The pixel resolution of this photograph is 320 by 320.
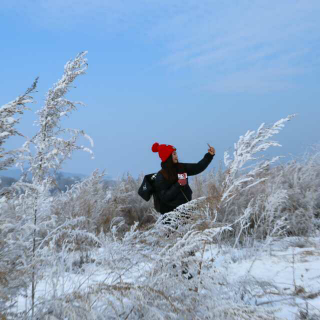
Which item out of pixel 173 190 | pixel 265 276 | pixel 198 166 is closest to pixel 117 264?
pixel 265 276

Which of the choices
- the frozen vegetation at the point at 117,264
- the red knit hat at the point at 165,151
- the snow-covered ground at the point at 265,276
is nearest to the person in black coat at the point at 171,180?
the red knit hat at the point at 165,151

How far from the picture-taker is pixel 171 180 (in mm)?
5629

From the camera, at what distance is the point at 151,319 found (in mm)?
2295

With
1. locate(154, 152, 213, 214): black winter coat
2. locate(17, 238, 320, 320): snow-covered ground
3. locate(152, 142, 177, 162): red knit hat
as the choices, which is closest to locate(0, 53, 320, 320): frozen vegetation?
locate(17, 238, 320, 320): snow-covered ground

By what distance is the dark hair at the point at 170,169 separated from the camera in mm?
5629

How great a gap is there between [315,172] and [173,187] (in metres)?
3.59

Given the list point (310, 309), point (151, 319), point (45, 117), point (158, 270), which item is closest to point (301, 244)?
point (310, 309)

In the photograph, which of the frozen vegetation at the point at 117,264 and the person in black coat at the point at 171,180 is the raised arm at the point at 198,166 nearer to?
the person in black coat at the point at 171,180

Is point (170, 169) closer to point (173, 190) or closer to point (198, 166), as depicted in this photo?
point (173, 190)

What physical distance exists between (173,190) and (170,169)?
0.31m

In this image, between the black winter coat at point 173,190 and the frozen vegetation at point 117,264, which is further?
the black winter coat at point 173,190

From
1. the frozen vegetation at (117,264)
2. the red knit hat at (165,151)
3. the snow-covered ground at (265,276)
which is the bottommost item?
the snow-covered ground at (265,276)

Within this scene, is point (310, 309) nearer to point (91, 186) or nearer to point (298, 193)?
point (298, 193)

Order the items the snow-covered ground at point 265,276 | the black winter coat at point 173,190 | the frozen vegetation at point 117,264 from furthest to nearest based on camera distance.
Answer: the black winter coat at point 173,190 < the snow-covered ground at point 265,276 < the frozen vegetation at point 117,264
